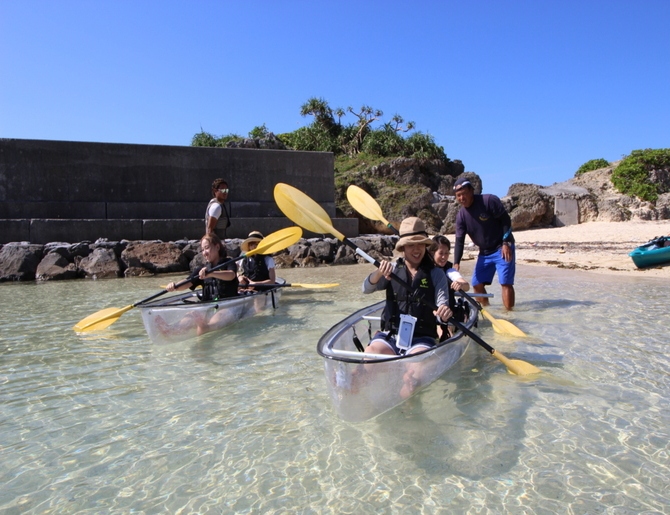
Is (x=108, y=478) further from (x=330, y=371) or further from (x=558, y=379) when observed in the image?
(x=558, y=379)

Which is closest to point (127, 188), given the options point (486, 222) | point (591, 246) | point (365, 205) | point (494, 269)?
point (365, 205)

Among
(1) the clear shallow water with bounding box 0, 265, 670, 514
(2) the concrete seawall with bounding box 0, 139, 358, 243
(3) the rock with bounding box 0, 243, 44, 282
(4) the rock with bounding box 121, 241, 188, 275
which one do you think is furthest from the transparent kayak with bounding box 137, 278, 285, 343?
(2) the concrete seawall with bounding box 0, 139, 358, 243

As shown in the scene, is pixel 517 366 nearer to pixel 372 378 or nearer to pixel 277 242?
pixel 372 378

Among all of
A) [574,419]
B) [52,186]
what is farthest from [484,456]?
[52,186]

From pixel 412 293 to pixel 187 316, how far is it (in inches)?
104

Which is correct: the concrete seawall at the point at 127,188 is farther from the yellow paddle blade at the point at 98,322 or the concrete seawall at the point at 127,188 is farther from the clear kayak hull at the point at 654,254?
the clear kayak hull at the point at 654,254

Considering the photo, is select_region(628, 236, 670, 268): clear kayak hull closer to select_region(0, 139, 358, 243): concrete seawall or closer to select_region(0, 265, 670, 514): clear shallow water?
select_region(0, 265, 670, 514): clear shallow water

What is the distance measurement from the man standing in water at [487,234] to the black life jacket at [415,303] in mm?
2391

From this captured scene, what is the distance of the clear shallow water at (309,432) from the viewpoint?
2.52 meters

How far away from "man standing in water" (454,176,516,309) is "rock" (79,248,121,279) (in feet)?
28.3

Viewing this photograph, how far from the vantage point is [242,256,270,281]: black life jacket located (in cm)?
747

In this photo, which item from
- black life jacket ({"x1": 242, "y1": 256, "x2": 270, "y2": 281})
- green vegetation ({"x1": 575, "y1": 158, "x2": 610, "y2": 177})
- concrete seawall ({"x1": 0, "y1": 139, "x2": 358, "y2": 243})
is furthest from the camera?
green vegetation ({"x1": 575, "y1": 158, "x2": 610, "y2": 177})

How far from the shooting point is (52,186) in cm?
1250

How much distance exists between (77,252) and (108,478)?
10690 millimetres
